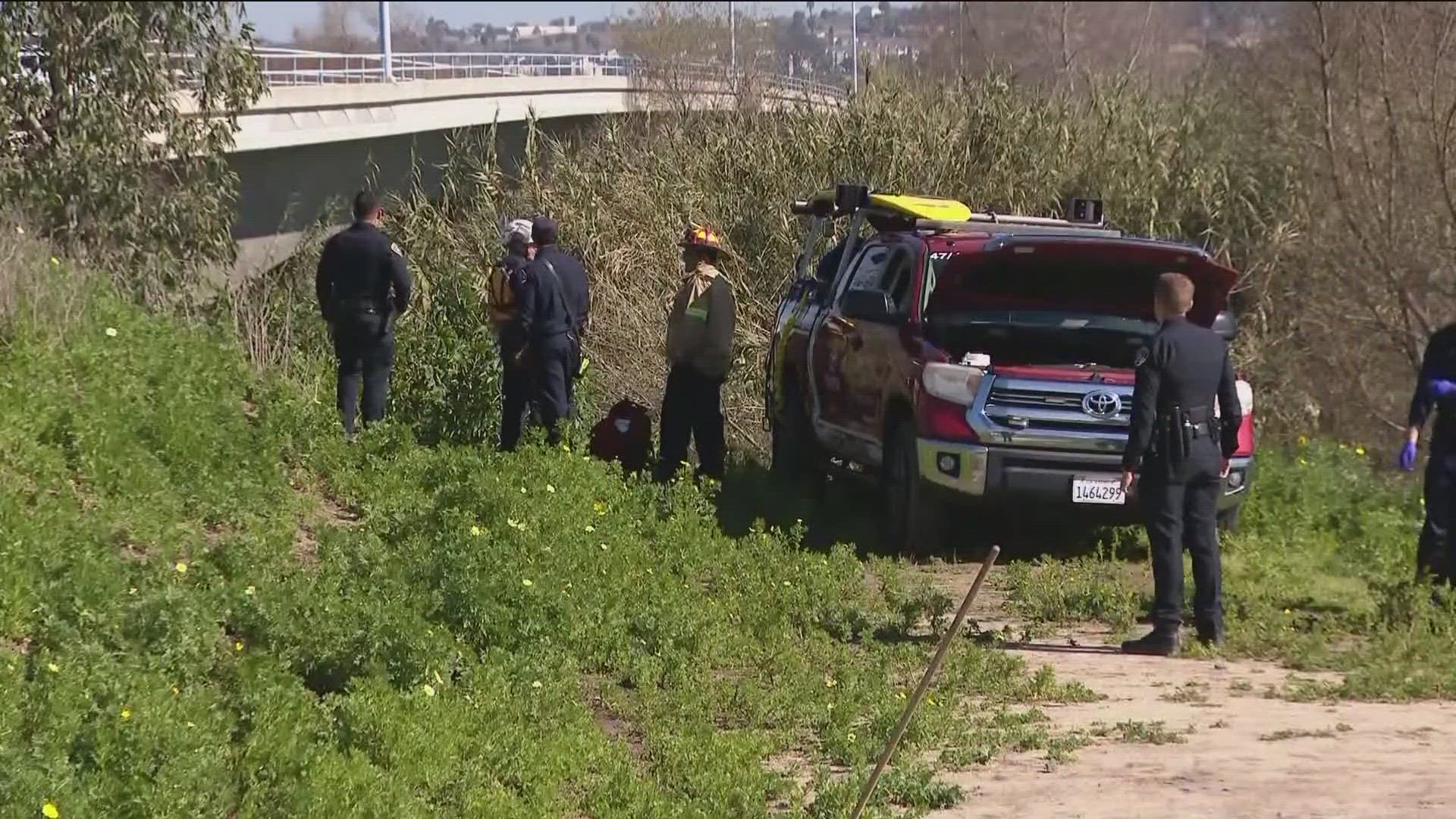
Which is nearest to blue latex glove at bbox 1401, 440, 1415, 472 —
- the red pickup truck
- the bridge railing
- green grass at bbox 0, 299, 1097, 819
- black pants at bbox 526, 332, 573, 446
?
the red pickup truck

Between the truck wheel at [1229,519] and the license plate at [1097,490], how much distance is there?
3.50ft

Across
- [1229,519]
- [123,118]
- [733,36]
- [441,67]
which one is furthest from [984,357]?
[441,67]

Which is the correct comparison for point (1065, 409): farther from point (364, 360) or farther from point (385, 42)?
point (385, 42)

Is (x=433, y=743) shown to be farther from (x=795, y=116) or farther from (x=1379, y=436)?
(x=1379, y=436)

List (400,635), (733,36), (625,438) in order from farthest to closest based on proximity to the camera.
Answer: (733,36), (625,438), (400,635)

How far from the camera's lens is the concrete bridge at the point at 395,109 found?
2062 centimetres

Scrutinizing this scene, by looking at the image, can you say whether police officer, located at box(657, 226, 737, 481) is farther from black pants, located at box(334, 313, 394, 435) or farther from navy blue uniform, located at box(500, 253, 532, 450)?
black pants, located at box(334, 313, 394, 435)

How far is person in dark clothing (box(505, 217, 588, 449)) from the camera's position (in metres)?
12.0

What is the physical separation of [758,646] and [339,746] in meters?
2.52

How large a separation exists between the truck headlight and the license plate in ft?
2.29

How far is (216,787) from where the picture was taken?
590 cm

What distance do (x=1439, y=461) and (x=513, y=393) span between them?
5433mm

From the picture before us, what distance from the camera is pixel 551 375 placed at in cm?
1209

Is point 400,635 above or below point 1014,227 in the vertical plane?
below
